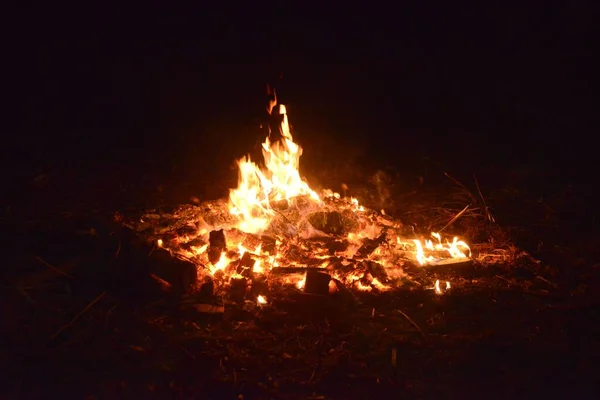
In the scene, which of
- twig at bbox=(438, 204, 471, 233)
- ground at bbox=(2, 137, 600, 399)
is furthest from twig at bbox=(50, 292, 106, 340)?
twig at bbox=(438, 204, 471, 233)

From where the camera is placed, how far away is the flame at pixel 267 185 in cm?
534

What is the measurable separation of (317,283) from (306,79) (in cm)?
566

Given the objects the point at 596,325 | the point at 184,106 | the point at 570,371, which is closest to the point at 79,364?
the point at 570,371

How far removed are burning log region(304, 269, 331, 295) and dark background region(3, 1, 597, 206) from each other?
12.1 feet

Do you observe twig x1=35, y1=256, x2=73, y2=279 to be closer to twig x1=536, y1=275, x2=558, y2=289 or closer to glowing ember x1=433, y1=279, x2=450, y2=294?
glowing ember x1=433, y1=279, x2=450, y2=294

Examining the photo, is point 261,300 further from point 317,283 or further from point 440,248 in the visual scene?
point 440,248

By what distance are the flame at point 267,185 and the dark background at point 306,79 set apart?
2.30 metres

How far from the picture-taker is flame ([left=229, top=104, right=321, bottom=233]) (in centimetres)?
534

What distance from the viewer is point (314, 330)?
407cm

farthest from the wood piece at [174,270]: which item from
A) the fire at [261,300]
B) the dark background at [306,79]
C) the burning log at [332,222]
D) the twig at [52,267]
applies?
the dark background at [306,79]

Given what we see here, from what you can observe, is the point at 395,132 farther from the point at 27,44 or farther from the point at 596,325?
the point at 27,44

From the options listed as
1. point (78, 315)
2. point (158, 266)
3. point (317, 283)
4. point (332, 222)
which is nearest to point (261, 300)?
point (317, 283)

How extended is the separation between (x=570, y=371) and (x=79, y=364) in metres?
3.49

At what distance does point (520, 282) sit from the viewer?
471cm
